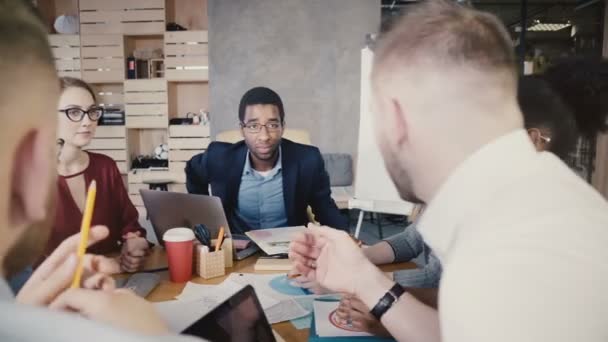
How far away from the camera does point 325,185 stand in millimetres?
2432

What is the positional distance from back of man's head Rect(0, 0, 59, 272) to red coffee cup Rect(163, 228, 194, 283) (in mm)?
972

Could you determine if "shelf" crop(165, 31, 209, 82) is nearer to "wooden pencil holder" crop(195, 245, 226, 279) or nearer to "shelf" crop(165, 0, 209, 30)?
"shelf" crop(165, 0, 209, 30)

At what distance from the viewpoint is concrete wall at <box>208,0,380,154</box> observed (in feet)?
14.8

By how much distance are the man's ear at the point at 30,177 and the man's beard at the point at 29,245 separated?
0.01 metres

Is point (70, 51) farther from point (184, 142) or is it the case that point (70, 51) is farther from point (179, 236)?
point (179, 236)

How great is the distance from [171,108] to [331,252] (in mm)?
4167

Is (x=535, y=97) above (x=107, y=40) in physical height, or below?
below

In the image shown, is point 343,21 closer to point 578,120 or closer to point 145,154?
point 145,154

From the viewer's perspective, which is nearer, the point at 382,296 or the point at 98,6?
the point at 382,296

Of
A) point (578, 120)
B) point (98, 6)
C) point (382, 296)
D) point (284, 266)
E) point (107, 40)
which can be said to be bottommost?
point (284, 266)

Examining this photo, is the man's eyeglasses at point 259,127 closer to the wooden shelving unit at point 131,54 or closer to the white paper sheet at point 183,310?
the white paper sheet at point 183,310

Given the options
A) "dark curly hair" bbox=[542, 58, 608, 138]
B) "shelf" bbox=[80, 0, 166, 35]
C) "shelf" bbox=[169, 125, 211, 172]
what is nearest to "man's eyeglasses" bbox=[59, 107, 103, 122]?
"dark curly hair" bbox=[542, 58, 608, 138]

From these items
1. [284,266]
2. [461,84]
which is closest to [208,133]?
[284,266]

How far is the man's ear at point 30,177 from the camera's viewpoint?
393mm
